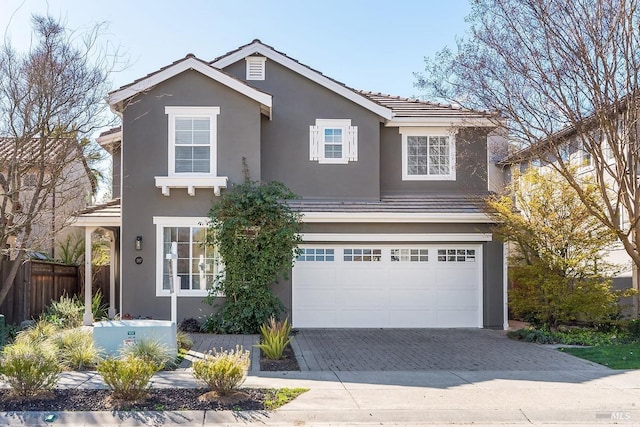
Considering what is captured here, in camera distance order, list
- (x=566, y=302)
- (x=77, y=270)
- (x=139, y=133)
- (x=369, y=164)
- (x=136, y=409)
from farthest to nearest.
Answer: (x=77, y=270) → (x=369, y=164) → (x=139, y=133) → (x=566, y=302) → (x=136, y=409)

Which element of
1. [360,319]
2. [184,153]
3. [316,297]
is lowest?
[360,319]

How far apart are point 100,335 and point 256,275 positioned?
4.86 m

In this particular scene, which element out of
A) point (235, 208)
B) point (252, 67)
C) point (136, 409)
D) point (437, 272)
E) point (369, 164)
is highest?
point (252, 67)

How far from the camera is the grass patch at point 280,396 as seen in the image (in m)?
8.01

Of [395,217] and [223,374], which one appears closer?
[223,374]

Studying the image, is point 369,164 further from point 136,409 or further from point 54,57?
point 136,409

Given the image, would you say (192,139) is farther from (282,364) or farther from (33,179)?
(282,364)

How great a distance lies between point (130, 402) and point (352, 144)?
10.8m

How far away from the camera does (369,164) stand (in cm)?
1720

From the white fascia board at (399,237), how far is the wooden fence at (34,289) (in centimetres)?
719

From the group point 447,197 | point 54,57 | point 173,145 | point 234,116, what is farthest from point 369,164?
point 54,57

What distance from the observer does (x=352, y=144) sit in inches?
676

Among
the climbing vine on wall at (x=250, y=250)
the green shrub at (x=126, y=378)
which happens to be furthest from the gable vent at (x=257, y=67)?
the green shrub at (x=126, y=378)

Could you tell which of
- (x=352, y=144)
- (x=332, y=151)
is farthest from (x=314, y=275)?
(x=352, y=144)
